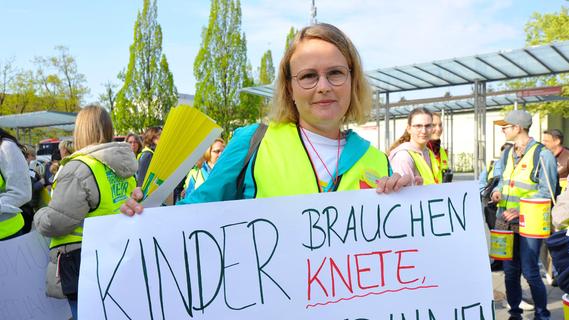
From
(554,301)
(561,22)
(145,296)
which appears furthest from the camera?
Result: (561,22)

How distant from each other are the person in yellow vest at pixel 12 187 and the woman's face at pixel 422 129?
10.6ft

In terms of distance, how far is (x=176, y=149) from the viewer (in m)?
1.59

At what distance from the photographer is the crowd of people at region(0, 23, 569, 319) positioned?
5.43 feet

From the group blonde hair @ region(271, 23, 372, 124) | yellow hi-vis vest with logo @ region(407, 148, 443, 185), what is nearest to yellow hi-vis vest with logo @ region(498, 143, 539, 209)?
yellow hi-vis vest with logo @ region(407, 148, 443, 185)

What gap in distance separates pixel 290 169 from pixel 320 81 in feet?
1.06

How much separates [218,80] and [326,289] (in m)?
25.4

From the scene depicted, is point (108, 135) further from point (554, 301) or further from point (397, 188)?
point (554, 301)

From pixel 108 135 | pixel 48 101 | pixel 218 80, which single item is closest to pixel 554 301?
pixel 108 135

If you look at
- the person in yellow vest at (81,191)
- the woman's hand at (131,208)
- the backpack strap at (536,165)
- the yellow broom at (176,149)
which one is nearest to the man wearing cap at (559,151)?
the backpack strap at (536,165)

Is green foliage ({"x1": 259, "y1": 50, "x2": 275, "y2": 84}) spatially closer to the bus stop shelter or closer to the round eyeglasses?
the bus stop shelter

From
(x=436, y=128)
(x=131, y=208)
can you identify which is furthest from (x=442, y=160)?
(x=131, y=208)

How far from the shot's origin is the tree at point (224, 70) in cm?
2573

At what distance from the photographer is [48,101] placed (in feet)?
98.4

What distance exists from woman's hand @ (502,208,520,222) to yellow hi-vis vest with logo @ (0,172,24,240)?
4.05m
